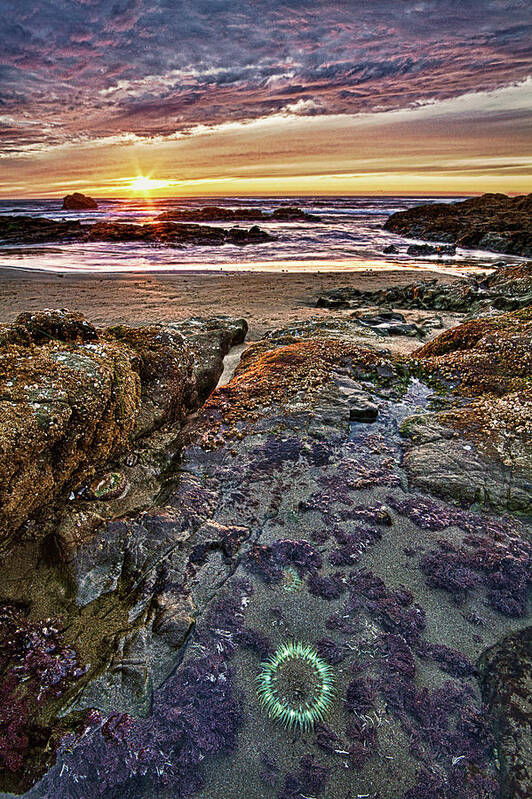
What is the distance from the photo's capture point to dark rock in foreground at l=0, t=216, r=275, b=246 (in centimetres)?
3055

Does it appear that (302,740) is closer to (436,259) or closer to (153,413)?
(153,413)

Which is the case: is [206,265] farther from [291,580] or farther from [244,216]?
[244,216]

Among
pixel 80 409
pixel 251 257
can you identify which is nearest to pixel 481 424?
pixel 80 409

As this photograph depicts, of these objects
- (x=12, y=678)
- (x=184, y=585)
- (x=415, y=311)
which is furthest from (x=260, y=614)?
(x=415, y=311)

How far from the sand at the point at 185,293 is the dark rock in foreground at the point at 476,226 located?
11593 mm

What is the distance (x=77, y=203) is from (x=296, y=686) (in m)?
85.1

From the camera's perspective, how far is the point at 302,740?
246cm

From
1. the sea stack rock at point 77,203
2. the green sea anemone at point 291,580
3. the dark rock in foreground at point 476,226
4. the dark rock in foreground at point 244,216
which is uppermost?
the sea stack rock at point 77,203

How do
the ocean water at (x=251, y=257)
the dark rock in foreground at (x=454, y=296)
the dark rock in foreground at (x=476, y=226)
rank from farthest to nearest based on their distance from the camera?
the dark rock in foreground at (x=476, y=226) < the ocean water at (x=251, y=257) < the dark rock in foreground at (x=454, y=296)

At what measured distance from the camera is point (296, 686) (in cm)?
271

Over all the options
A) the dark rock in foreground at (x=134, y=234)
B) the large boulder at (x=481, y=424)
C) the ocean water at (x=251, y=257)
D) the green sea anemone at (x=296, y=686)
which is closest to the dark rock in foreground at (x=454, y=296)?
the large boulder at (x=481, y=424)

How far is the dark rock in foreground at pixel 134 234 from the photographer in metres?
30.5

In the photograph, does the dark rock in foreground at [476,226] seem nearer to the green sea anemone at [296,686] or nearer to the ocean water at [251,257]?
the ocean water at [251,257]

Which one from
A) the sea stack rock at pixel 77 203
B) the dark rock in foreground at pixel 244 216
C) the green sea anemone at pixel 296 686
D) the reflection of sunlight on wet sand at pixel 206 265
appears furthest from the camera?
the sea stack rock at pixel 77 203
